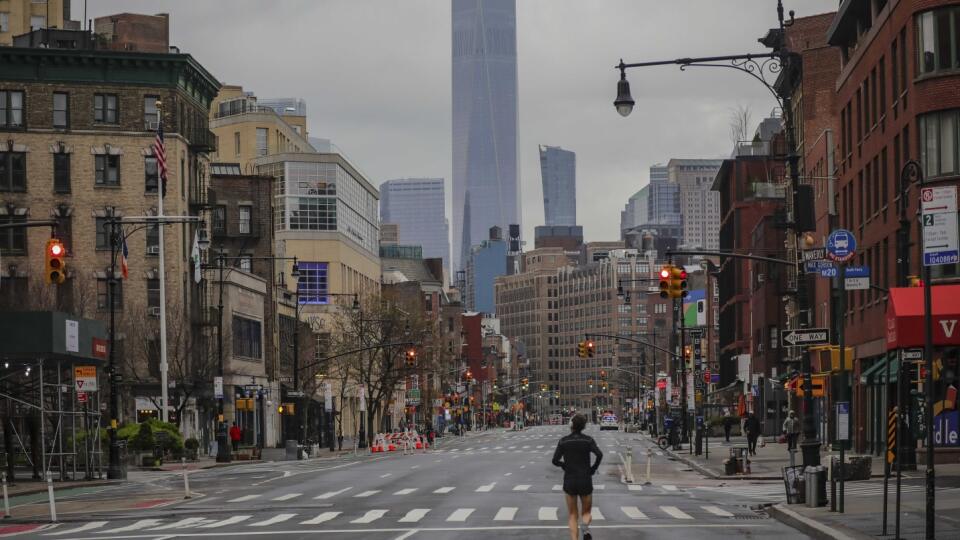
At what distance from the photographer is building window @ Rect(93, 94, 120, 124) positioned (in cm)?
8869

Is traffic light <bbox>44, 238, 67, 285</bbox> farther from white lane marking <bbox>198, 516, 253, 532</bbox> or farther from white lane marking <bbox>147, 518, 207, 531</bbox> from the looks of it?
white lane marking <bbox>198, 516, 253, 532</bbox>

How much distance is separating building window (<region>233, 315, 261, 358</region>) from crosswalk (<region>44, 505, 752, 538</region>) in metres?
65.4

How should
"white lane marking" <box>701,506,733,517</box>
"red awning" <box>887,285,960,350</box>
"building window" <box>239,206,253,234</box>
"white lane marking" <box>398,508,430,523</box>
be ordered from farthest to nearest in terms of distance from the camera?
"building window" <box>239,206,253,234</box> < "red awning" <box>887,285,960,350</box> < "white lane marking" <box>701,506,733,517</box> < "white lane marking" <box>398,508,430,523</box>

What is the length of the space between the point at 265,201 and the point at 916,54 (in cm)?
7000

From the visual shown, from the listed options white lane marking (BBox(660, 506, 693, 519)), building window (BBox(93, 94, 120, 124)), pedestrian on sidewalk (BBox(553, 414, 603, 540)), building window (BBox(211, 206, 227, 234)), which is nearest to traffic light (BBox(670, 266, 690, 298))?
white lane marking (BBox(660, 506, 693, 519))

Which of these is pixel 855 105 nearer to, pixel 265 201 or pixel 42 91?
pixel 42 91

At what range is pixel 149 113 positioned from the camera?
89438mm

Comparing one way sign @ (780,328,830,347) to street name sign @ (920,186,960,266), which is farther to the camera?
one way sign @ (780,328,830,347)

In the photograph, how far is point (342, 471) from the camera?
58.3 meters

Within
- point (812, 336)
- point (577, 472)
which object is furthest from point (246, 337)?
point (577, 472)

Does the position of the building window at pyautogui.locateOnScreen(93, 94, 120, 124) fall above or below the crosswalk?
above

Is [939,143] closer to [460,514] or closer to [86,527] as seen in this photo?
[460,514]

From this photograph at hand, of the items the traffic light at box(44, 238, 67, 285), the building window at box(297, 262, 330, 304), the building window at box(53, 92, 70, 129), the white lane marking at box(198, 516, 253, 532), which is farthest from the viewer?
the building window at box(297, 262, 330, 304)

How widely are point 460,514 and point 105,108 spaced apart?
62.5m
